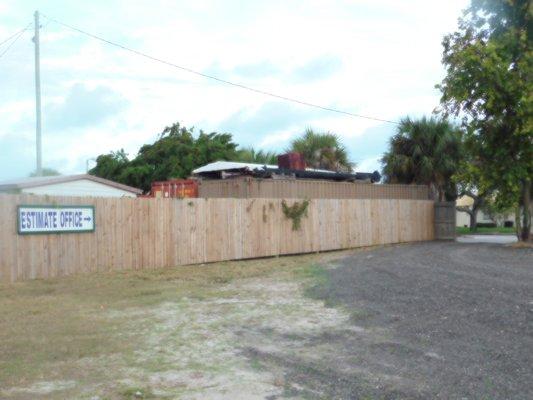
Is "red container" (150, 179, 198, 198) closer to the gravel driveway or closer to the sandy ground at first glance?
the sandy ground

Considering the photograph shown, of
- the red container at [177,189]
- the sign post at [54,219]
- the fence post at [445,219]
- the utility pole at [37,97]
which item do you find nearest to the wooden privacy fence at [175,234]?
the sign post at [54,219]

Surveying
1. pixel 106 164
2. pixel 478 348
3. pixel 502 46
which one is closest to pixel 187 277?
pixel 478 348

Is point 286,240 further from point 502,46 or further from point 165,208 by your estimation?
point 502,46

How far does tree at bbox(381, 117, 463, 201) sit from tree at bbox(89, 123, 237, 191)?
11670mm

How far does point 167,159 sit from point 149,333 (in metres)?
31.3

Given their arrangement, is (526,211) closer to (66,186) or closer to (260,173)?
(260,173)

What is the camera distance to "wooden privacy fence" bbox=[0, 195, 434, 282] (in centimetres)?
1372

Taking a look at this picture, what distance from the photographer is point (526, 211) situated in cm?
2367

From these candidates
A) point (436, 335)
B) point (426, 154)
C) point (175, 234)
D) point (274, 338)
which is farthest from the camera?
point (426, 154)

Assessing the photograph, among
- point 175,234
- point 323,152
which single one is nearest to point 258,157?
point 323,152

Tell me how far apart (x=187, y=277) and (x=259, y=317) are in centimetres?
556

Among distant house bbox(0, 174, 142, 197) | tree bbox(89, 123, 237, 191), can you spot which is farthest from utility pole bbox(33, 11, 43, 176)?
tree bbox(89, 123, 237, 191)

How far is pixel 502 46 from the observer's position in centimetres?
2112

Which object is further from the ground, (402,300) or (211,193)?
(211,193)
